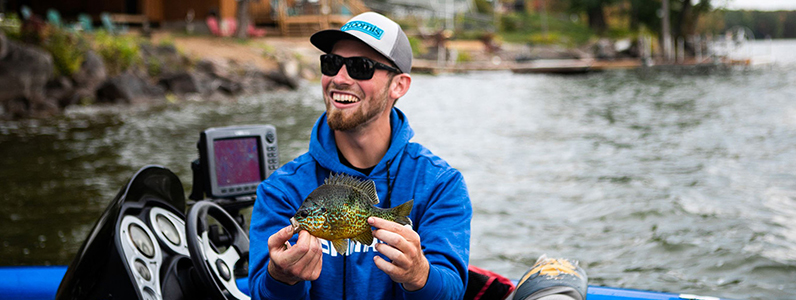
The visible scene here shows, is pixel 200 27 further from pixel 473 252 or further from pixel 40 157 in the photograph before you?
pixel 473 252

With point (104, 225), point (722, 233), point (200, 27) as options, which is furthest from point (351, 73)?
point (200, 27)

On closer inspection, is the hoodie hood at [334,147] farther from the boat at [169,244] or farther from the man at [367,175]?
the boat at [169,244]

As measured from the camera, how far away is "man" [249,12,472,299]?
2.14 m

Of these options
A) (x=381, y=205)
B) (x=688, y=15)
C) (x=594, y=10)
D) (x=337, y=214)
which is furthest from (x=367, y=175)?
(x=594, y=10)

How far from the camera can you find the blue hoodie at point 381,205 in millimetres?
2195

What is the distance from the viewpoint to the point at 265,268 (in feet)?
7.11

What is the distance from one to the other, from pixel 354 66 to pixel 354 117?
0.53 feet

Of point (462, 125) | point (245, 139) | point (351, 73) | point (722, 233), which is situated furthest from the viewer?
point (462, 125)

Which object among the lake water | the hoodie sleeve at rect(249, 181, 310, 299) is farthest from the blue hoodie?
the lake water

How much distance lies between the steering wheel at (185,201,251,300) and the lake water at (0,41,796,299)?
13.9 ft

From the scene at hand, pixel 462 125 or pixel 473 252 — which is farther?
pixel 462 125

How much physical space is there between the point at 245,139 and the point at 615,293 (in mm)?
2199

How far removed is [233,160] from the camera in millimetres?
3926

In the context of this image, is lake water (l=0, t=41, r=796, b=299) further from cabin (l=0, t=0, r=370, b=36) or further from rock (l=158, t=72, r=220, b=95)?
cabin (l=0, t=0, r=370, b=36)
